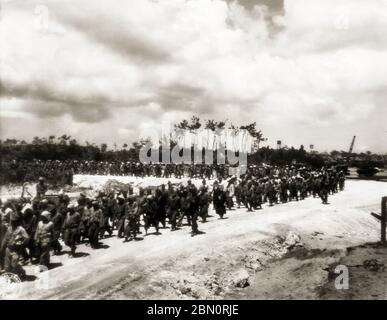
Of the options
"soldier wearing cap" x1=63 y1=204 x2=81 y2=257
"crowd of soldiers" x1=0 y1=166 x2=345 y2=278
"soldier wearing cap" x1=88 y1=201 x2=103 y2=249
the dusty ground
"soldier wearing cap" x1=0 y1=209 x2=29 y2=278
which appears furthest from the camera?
"soldier wearing cap" x1=88 y1=201 x2=103 y2=249

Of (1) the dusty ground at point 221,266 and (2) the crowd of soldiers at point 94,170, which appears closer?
(1) the dusty ground at point 221,266

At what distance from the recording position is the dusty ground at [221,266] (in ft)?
29.8

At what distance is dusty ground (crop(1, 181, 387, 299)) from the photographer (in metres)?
9.09

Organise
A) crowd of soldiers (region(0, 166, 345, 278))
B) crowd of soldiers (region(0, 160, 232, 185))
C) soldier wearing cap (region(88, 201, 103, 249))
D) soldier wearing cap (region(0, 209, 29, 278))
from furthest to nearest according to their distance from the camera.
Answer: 1. crowd of soldiers (region(0, 160, 232, 185))
2. soldier wearing cap (region(88, 201, 103, 249))
3. crowd of soldiers (region(0, 166, 345, 278))
4. soldier wearing cap (region(0, 209, 29, 278))

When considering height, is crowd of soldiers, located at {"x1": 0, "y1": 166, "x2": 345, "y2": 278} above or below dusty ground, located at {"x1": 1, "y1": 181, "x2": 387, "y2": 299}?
above

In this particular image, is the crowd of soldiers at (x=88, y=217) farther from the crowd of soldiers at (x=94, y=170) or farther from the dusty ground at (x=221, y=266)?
the crowd of soldiers at (x=94, y=170)

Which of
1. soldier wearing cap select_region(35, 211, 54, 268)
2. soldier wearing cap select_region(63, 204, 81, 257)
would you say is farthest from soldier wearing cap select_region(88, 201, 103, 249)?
soldier wearing cap select_region(35, 211, 54, 268)

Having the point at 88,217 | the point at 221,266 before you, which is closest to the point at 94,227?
the point at 88,217

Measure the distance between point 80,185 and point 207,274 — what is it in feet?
93.9

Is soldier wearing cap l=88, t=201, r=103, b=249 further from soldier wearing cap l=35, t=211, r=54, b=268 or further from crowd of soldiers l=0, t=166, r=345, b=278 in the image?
soldier wearing cap l=35, t=211, r=54, b=268

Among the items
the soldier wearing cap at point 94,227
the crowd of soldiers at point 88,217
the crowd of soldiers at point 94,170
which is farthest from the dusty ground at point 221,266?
the crowd of soldiers at point 94,170

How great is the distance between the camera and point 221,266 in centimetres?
1109
